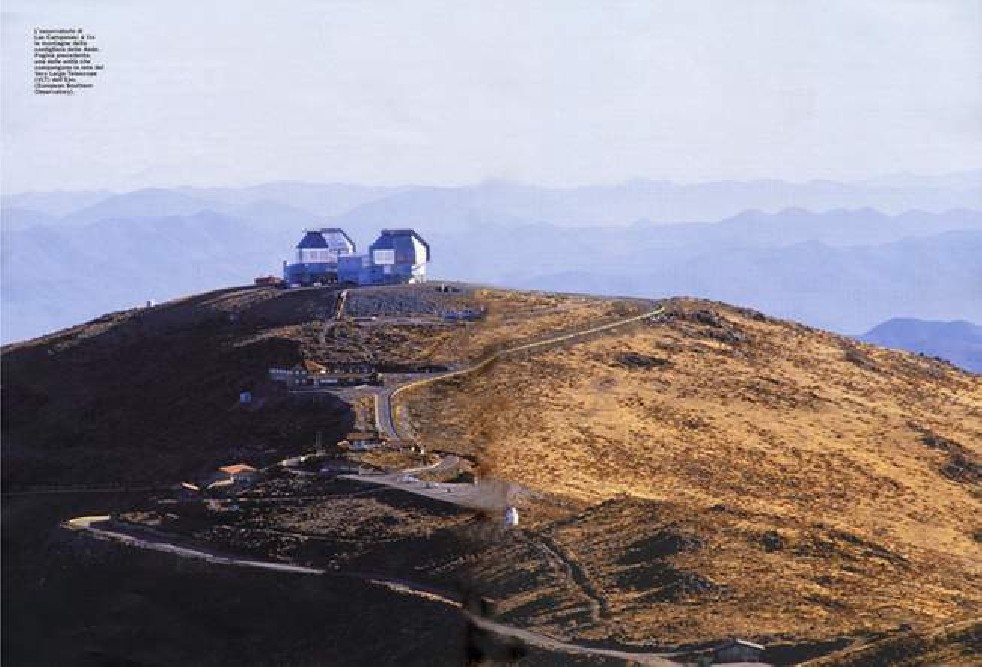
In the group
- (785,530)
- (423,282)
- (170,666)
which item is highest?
(423,282)

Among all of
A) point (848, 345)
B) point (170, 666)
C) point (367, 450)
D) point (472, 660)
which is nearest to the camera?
point (472, 660)

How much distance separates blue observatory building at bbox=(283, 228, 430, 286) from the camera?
114 meters

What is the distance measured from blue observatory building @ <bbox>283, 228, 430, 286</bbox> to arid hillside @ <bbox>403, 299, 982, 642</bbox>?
17755 millimetres

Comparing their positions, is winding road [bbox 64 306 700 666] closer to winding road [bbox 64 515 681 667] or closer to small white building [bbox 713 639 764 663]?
winding road [bbox 64 515 681 667]

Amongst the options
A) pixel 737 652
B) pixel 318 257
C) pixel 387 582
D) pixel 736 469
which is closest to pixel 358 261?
pixel 318 257

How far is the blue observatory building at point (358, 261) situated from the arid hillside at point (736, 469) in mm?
17755

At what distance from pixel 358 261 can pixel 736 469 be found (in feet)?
134

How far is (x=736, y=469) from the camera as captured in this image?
8081cm

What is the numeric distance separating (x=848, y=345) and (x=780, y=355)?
9.69 m

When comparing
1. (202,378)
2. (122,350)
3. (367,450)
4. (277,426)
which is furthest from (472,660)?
(122,350)

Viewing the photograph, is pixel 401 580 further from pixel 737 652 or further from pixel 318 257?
pixel 318 257

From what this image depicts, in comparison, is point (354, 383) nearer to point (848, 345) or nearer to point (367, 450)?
point (367, 450)

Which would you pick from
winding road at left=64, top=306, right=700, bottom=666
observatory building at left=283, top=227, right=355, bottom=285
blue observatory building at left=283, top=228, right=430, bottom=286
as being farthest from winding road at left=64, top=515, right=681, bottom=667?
observatory building at left=283, top=227, right=355, bottom=285

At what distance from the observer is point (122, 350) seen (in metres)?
103
